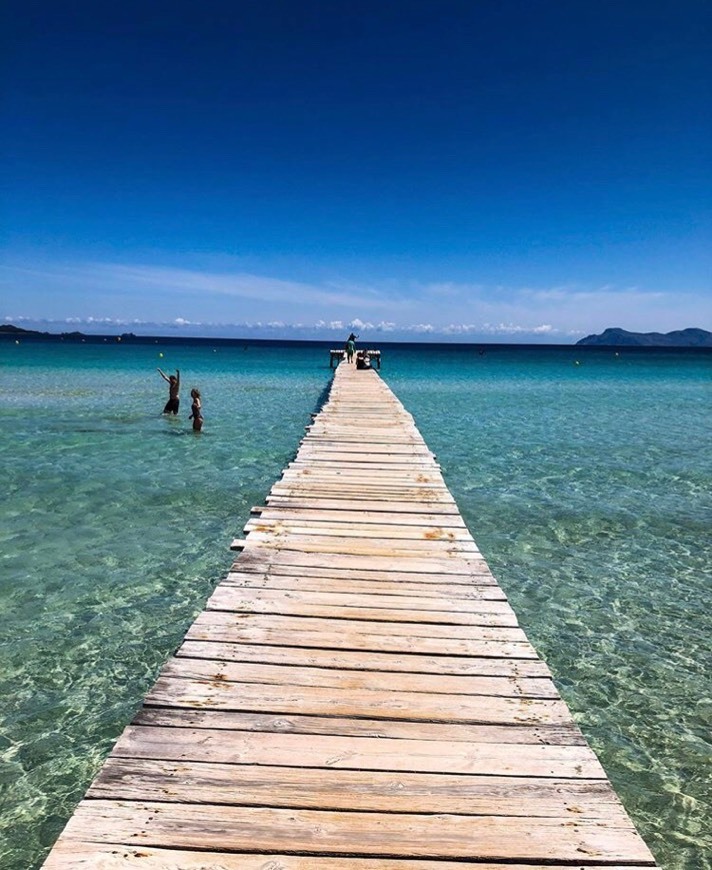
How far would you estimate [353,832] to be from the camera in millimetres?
2459

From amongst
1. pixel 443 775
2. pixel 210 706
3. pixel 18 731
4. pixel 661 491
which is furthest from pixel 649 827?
pixel 661 491

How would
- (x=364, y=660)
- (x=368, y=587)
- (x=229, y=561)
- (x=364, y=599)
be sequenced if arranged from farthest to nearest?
(x=229, y=561)
(x=368, y=587)
(x=364, y=599)
(x=364, y=660)

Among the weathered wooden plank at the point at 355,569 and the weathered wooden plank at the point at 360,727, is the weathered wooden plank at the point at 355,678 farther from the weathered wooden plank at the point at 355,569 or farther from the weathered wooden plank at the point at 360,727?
the weathered wooden plank at the point at 355,569

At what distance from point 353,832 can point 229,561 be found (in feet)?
20.2

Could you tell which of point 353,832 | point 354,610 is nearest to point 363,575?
point 354,610

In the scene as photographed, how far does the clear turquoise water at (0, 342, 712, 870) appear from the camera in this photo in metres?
4.47

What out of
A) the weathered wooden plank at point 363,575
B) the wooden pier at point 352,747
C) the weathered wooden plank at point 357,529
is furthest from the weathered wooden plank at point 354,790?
the weathered wooden plank at point 357,529

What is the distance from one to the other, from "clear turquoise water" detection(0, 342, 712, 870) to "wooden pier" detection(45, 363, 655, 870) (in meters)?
1.57

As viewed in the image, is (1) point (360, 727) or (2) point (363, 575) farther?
(2) point (363, 575)

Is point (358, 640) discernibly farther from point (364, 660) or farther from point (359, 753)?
point (359, 753)

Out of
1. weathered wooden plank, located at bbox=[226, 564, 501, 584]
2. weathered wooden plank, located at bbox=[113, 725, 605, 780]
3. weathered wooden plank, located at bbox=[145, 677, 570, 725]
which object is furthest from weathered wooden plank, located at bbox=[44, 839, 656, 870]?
weathered wooden plank, located at bbox=[226, 564, 501, 584]

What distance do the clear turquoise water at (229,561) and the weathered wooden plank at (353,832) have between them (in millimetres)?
1793

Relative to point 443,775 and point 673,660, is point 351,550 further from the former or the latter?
point 673,660

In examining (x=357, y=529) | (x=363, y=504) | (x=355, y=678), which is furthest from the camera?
(x=363, y=504)
